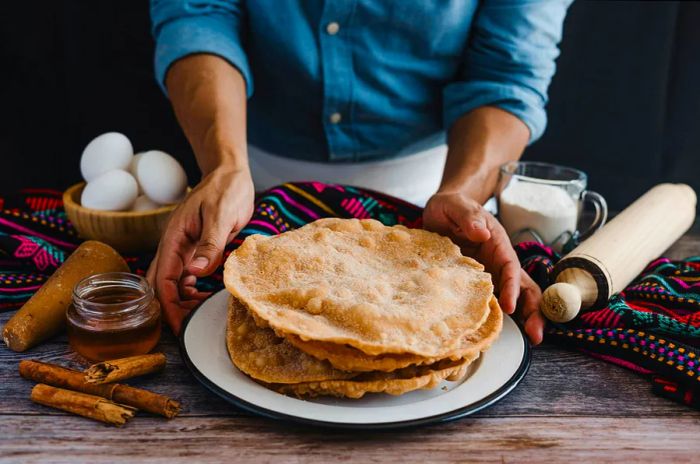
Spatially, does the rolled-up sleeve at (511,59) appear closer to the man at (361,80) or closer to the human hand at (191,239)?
the man at (361,80)

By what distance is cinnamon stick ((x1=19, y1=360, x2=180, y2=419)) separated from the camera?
3.21 feet

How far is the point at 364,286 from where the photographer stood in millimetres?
1048

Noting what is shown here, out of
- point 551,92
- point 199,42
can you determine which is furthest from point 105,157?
point 551,92

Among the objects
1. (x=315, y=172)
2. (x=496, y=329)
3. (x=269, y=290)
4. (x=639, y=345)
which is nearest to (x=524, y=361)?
(x=496, y=329)

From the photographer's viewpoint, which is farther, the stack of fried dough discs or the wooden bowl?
the wooden bowl

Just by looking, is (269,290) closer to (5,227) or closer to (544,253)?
(544,253)

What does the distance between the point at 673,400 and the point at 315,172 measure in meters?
1.20

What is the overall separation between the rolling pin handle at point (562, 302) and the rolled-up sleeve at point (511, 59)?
2.29 feet

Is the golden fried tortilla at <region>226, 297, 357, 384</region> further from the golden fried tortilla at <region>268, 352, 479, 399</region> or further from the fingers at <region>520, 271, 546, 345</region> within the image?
the fingers at <region>520, 271, 546, 345</region>

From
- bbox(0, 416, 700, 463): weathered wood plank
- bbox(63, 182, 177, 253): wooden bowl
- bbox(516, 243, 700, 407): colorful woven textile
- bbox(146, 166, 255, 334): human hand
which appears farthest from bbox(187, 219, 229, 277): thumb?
bbox(516, 243, 700, 407): colorful woven textile

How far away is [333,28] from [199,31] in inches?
13.1

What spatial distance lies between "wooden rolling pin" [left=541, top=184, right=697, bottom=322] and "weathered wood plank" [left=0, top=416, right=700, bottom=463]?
0.90 feet

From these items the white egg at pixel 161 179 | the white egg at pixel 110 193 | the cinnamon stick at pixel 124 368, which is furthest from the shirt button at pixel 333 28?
the cinnamon stick at pixel 124 368

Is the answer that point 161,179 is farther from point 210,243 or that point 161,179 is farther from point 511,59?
point 511,59
